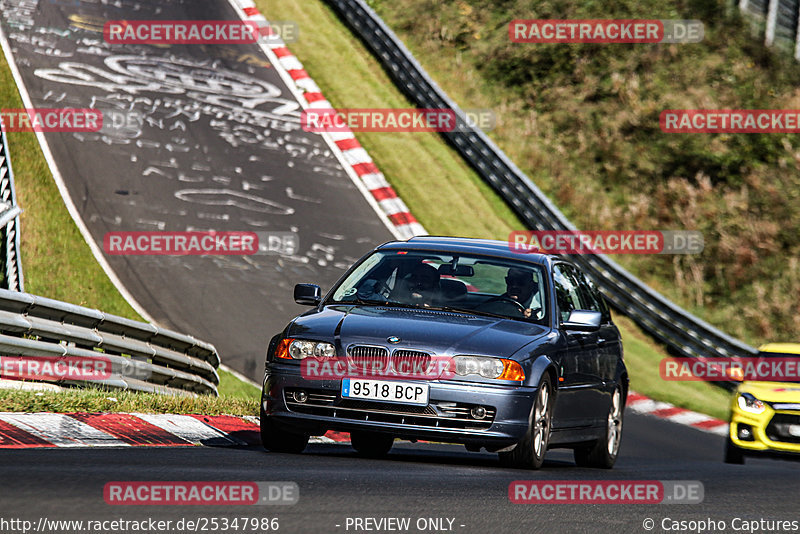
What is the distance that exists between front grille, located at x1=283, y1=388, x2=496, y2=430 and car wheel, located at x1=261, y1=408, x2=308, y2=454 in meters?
0.53

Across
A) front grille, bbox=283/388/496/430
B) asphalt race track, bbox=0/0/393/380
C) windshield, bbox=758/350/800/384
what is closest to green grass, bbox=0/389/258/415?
front grille, bbox=283/388/496/430

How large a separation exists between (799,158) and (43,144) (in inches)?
639

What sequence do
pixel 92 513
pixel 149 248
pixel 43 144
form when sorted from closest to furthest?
pixel 92 513 < pixel 149 248 < pixel 43 144

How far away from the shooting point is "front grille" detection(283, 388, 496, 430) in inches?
302

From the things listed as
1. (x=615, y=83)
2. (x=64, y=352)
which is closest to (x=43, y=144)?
(x=64, y=352)

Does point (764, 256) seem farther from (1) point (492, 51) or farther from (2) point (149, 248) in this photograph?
(2) point (149, 248)

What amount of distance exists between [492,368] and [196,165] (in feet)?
48.7

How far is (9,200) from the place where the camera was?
1317cm

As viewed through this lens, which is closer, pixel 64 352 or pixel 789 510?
pixel 789 510

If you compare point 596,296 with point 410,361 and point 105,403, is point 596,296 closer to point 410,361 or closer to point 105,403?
point 410,361

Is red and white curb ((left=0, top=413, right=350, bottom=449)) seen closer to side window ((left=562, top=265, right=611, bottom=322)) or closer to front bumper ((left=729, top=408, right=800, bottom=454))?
side window ((left=562, top=265, right=611, bottom=322))

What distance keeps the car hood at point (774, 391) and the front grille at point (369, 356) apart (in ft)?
24.4

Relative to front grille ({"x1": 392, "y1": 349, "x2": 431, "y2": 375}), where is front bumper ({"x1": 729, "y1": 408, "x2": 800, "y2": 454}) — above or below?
below

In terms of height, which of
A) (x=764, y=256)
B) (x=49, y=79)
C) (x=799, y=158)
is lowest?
(x=764, y=256)
